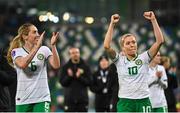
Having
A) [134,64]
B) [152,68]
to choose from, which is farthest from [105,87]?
[134,64]

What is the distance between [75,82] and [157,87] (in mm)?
2410

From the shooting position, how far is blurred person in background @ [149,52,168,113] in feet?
35.5

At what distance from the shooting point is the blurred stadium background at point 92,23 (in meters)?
21.2

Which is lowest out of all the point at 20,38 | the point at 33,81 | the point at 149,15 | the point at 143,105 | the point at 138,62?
the point at 143,105

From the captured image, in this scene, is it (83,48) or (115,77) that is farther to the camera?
(83,48)

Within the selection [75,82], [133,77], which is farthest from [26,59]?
[75,82]

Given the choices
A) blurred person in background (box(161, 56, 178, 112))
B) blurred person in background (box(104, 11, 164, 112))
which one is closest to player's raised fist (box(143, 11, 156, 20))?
blurred person in background (box(104, 11, 164, 112))

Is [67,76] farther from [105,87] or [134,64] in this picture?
[134,64]

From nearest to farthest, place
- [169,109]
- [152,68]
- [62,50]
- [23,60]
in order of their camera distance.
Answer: [23,60] → [152,68] → [169,109] → [62,50]

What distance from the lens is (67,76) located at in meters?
12.6

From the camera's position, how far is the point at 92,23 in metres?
21.2

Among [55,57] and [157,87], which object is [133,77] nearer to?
[55,57]

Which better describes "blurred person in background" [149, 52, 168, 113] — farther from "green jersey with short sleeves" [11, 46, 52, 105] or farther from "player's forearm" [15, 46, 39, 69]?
"player's forearm" [15, 46, 39, 69]

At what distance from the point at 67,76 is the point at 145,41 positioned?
30.3 ft
